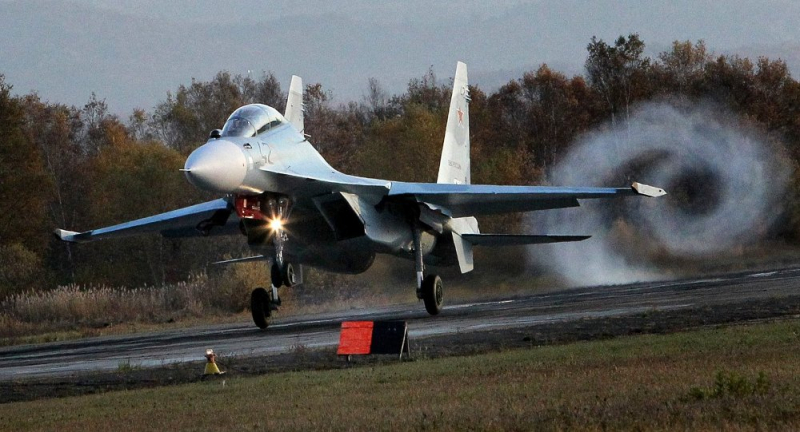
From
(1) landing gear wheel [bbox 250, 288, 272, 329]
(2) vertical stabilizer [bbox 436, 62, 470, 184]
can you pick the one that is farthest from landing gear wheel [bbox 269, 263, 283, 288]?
(2) vertical stabilizer [bbox 436, 62, 470, 184]

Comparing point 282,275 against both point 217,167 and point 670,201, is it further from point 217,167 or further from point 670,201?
point 670,201

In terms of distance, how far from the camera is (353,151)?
76875 mm

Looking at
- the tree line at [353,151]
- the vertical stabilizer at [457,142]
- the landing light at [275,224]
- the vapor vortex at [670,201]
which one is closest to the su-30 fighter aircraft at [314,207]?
the landing light at [275,224]

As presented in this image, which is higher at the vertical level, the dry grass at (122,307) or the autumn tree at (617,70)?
the autumn tree at (617,70)

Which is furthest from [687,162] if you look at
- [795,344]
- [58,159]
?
[58,159]

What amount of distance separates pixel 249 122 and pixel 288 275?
10.7 ft

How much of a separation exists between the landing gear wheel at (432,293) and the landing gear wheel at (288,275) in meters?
2.73

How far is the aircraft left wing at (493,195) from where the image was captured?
21.1 m

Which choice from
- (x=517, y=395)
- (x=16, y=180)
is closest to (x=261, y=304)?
(x=517, y=395)

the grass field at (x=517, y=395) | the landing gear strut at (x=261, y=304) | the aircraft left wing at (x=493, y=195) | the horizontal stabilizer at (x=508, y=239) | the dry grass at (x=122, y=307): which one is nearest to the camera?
the grass field at (x=517, y=395)

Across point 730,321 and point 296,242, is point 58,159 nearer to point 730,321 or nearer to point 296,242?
point 296,242

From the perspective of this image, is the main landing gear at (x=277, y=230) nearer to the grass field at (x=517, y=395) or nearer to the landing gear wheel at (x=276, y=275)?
the landing gear wheel at (x=276, y=275)

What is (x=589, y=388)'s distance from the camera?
9266 millimetres

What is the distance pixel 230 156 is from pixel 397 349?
194 inches
